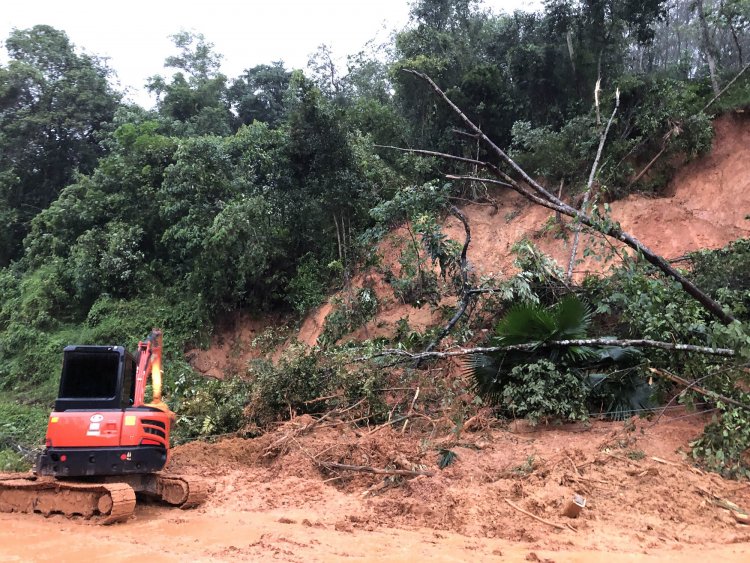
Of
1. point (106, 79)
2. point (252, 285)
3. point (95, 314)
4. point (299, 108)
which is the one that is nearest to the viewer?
point (299, 108)

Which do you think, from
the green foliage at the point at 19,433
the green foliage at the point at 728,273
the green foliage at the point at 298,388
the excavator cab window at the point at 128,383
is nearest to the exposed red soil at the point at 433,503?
the green foliage at the point at 298,388

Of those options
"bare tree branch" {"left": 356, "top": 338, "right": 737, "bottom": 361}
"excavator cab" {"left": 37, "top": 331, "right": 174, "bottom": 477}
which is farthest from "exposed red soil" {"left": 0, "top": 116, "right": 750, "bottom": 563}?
"bare tree branch" {"left": 356, "top": 338, "right": 737, "bottom": 361}

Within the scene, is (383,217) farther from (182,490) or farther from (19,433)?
(19,433)

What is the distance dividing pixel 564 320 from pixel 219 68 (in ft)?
102

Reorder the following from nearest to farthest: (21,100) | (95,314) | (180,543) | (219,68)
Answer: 1. (180,543)
2. (95,314)
3. (21,100)
4. (219,68)

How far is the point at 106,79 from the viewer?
1046 inches

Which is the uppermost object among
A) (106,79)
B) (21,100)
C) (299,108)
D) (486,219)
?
(106,79)

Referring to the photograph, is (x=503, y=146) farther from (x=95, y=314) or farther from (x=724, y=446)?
(x=95, y=314)

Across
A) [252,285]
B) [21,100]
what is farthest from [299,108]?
[21,100]

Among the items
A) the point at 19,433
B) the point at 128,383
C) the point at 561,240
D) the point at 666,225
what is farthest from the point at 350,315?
the point at 666,225

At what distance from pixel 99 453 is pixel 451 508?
12.5 feet

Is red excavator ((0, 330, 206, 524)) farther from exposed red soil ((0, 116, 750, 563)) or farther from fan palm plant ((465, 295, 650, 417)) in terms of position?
fan palm plant ((465, 295, 650, 417))

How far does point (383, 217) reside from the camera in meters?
12.8

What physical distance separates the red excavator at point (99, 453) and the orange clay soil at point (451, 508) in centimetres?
20
